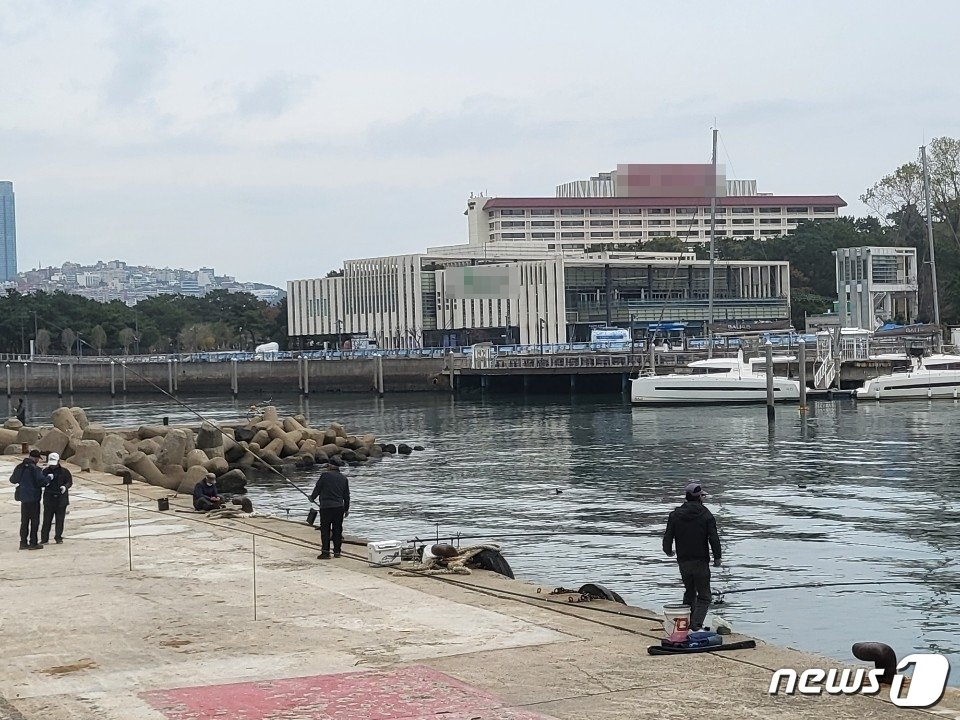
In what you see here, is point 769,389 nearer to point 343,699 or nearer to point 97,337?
point 343,699

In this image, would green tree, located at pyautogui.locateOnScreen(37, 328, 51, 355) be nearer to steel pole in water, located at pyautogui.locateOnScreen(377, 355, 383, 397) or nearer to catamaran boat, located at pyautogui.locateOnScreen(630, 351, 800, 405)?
steel pole in water, located at pyautogui.locateOnScreen(377, 355, 383, 397)

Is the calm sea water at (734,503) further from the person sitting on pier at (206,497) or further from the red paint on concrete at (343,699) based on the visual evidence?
the red paint on concrete at (343,699)

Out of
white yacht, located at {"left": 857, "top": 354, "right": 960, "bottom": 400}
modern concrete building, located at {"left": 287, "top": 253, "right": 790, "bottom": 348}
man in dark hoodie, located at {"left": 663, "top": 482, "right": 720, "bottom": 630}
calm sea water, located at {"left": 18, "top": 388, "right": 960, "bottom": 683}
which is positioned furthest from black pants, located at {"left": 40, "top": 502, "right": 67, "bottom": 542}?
modern concrete building, located at {"left": 287, "top": 253, "right": 790, "bottom": 348}

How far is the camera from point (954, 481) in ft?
121

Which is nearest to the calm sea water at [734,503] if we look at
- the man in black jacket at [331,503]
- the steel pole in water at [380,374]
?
the man in black jacket at [331,503]

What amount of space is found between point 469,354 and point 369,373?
860cm

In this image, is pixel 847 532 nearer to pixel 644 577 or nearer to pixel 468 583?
pixel 644 577

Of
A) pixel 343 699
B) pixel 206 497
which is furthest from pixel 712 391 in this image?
pixel 343 699

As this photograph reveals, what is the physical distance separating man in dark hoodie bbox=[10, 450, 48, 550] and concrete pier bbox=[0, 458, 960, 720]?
101 cm

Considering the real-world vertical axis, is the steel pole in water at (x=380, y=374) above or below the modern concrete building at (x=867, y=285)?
below

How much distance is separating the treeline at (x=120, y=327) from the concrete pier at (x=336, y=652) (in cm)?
13535

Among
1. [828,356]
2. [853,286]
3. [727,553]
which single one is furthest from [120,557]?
[853,286]

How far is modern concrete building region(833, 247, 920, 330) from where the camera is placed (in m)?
109

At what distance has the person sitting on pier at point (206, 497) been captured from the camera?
27.7 m
